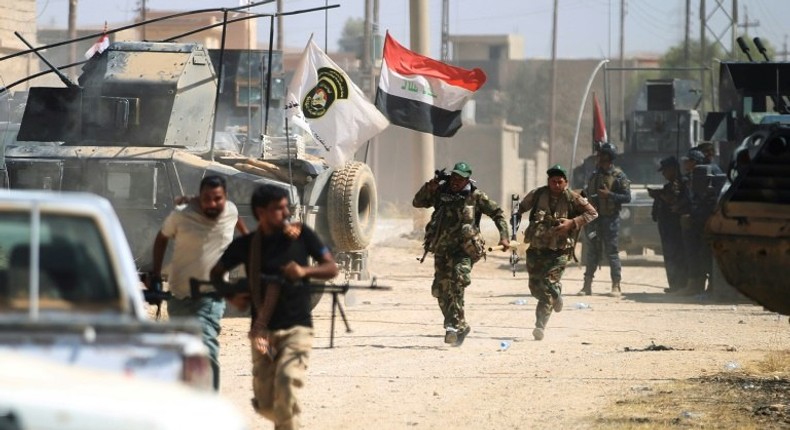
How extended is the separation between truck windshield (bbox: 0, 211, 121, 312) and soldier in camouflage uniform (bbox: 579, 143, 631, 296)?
1438cm

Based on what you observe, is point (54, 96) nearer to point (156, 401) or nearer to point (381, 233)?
point (156, 401)

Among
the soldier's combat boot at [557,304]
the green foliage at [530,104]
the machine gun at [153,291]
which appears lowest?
the soldier's combat boot at [557,304]

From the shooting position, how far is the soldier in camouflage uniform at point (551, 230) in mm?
14297

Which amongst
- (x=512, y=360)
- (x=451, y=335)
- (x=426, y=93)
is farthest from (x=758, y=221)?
(x=426, y=93)

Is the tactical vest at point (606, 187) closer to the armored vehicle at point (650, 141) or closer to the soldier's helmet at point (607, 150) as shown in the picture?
the soldier's helmet at point (607, 150)

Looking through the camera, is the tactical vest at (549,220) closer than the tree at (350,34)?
Yes

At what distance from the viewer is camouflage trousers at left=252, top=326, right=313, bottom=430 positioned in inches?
304

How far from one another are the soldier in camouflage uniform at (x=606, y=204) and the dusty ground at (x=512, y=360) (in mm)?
442

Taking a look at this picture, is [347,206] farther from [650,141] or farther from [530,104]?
[530,104]

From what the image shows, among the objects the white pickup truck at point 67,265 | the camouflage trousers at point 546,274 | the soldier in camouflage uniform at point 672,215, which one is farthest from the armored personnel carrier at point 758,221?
the soldier in camouflage uniform at point 672,215

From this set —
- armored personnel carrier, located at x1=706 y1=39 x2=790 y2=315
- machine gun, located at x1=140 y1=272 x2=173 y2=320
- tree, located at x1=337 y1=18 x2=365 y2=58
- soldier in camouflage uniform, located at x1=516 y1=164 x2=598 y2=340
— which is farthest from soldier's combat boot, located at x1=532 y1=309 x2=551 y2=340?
tree, located at x1=337 y1=18 x2=365 y2=58

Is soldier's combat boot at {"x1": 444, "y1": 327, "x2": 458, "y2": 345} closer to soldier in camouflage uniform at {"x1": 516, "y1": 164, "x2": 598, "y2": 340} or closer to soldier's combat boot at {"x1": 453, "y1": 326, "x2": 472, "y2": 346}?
soldier's combat boot at {"x1": 453, "y1": 326, "x2": 472, "y2": 346}

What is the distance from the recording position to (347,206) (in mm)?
16500

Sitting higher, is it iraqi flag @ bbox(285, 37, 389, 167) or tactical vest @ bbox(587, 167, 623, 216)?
iraqi flag @ bbox(285, 37, 389, 167)
